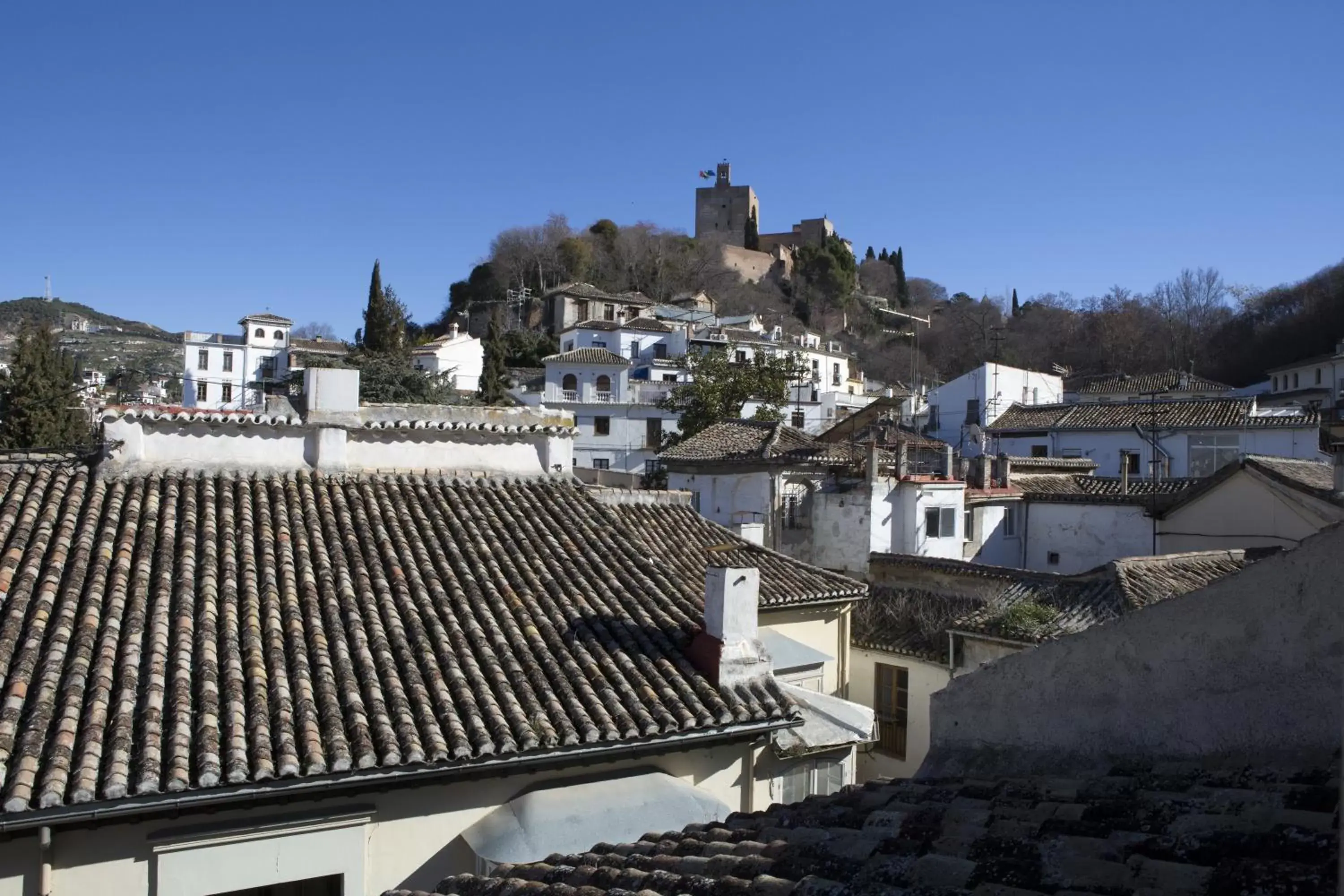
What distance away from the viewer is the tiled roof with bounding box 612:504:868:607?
12281mm

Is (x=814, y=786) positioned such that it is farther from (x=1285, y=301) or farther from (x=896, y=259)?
(x=896, y=259)

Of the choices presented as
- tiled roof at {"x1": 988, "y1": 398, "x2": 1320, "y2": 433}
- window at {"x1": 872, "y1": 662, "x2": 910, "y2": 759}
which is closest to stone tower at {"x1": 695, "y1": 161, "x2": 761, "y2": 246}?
tiled roof at {"x1": 988, "y1": 398, "x2": 1320, "y2": 433}

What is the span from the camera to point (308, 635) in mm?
7023

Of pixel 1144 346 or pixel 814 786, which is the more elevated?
pixel 1144 346

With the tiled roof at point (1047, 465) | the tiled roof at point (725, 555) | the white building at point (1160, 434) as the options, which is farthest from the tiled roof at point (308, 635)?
the white building at point (1160, 434)

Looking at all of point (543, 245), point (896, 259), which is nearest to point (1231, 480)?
point (543, 245)

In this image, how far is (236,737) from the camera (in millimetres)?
5812

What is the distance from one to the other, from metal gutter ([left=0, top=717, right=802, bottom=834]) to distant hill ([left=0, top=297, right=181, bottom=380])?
5182 cm

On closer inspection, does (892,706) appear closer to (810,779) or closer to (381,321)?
(810,779)

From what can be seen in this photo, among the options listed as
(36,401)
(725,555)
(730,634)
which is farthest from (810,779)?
(36,401)

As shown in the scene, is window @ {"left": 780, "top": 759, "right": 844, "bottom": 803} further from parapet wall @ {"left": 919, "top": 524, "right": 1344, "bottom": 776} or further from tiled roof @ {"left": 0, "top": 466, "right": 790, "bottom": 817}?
parapet wall @ {"left": 919, "top": 524, "right": 1344, "bottom": 776}

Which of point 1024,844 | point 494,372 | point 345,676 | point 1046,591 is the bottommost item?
point 1046,591

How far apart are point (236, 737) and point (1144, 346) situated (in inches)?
2222

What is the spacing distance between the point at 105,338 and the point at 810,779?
79.4 m
